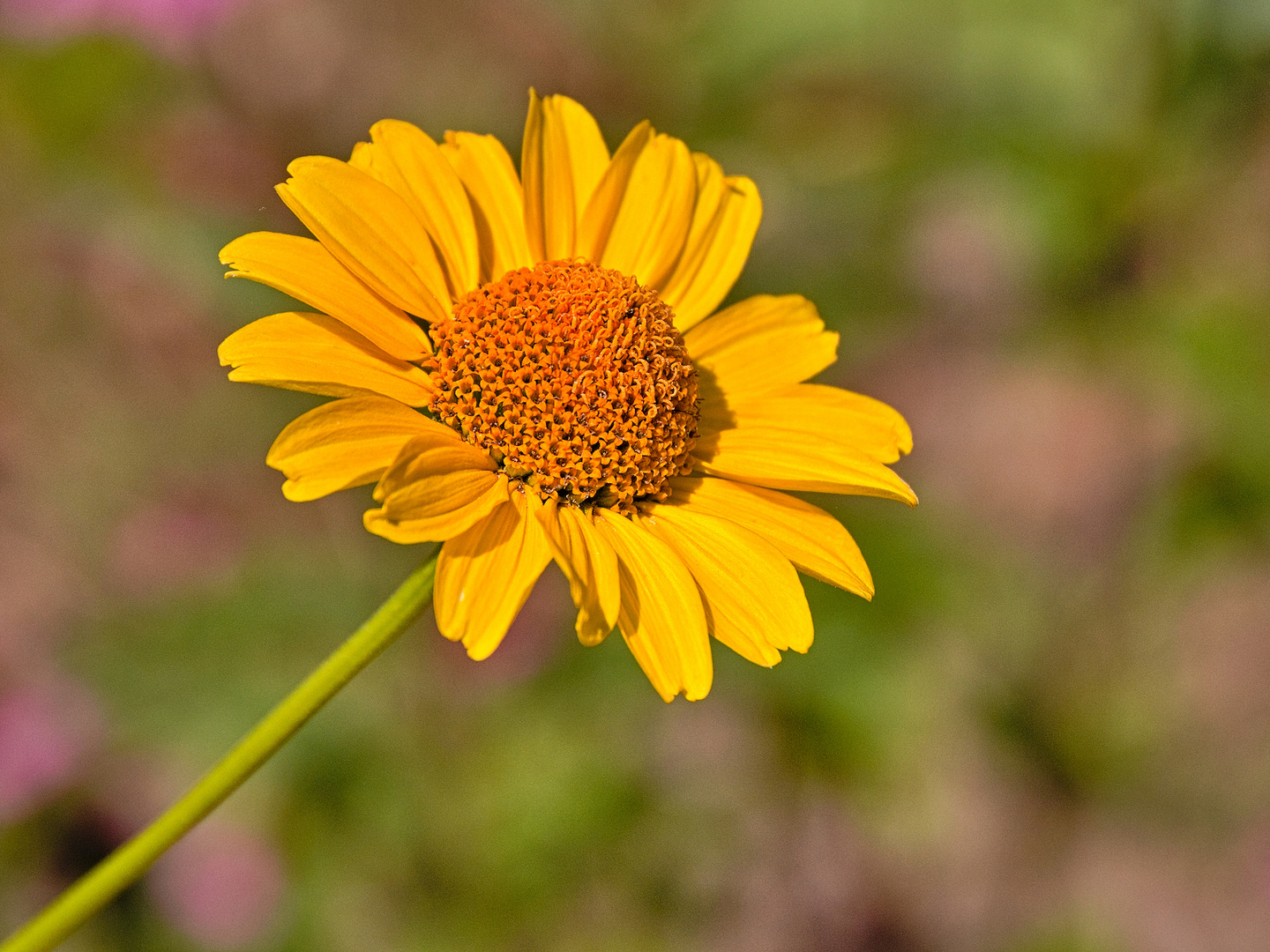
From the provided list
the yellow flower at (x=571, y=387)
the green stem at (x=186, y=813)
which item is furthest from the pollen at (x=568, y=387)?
the green stem at (x=186, y=813)

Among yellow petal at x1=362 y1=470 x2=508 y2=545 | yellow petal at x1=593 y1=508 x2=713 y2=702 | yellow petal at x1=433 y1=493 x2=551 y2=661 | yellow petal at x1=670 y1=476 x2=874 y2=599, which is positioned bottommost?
yellow petal at x1=670 y1=476 x2=874 y2=599

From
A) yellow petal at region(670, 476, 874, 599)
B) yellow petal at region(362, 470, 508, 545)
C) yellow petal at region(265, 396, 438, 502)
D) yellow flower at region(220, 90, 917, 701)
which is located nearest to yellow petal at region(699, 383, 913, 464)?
yellow flower at region(220, 90, 917, 701)

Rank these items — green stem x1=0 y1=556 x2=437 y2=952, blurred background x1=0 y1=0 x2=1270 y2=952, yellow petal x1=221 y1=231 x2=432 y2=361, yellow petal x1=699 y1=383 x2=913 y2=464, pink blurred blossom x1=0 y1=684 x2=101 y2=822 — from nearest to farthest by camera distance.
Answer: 1. green stem x1=0 y1=556 x2=437 y2=952
2. yellow petal x1=221 y1=231 x2=432 y2=361
3. yellow petal x1=699 y1=383 x2=913 y2=464
4. blurred background x1=0 y1=0 x2=1270 y2=952
5. pink blurred blossom x1=0 y1=684 x2=101 y2=822

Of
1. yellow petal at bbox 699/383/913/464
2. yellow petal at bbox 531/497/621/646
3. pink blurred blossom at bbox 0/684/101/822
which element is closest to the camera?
yellow petal at bbox 531/497/621/646

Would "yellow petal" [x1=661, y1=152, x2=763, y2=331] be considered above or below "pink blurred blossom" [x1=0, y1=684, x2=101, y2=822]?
above

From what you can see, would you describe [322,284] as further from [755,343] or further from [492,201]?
[755,343]

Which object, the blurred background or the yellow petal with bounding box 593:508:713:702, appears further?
the blurred background

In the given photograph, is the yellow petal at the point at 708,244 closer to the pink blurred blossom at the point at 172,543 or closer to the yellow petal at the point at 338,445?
the yellow petal at the point at 338,445

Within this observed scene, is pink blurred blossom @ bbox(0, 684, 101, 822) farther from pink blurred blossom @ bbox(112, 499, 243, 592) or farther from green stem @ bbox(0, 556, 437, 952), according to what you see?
green stem @ bbox(0, 556, 437, 952)
